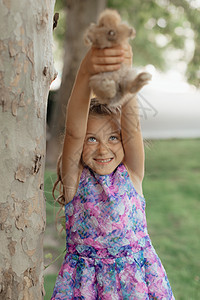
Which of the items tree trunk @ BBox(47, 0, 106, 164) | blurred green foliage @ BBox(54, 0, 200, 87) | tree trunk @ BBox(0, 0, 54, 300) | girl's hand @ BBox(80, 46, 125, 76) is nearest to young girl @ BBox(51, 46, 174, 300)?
tree trunk @ BBox(0, 0, 54, 300)

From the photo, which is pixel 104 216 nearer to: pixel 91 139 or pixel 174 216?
pixel 91 139

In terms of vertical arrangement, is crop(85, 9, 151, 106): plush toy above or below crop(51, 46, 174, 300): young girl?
above

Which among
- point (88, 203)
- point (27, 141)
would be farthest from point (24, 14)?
point (88, 203)

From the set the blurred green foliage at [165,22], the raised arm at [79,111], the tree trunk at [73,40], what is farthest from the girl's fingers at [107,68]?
the tree trunk at [73,40]

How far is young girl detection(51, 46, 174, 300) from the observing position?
5.21 feet

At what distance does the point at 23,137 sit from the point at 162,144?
8.28 metres

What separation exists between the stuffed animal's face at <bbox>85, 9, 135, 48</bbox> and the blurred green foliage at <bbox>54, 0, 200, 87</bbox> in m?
3.24

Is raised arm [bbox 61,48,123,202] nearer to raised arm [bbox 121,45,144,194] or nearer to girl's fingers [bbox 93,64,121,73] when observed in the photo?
girl's fingers [bbox 93,64,121,73]

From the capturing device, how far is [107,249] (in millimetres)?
1623

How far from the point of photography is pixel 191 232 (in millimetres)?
4477

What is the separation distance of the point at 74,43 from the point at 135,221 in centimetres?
482

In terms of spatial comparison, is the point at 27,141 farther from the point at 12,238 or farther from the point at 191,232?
the point at 191,232

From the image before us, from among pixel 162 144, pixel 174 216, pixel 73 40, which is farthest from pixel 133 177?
pixel 162 144

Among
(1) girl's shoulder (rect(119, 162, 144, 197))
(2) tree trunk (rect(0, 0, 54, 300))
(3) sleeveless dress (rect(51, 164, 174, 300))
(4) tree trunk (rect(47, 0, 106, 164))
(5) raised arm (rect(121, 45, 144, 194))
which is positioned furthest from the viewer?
(4) tree trunk (rect(47, 0, 106, 164))
